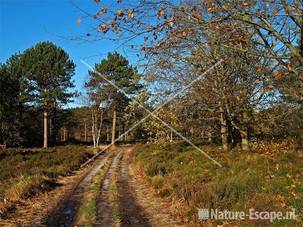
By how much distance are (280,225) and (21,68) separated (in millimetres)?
49888

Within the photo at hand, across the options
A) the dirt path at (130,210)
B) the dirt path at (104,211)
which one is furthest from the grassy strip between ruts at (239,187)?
the dirt path at (104,211)

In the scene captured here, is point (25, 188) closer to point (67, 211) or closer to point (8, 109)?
point (67, 211)

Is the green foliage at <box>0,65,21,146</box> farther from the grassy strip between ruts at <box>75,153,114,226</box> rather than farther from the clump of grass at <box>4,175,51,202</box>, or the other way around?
the grassy strip between ruts at <box>75,153,114,226</box>

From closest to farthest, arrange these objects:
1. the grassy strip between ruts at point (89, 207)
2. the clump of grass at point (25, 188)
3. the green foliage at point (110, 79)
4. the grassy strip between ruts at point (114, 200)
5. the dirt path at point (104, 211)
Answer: the dirt path at point (104, 211), the grassy strip between ruts at point (89, 207), the grassy strip between ruts at point (114, 200), the clump of grass at point (25, 188), the green foliage at point (110, 79)

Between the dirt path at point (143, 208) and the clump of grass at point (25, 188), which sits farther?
the clump of grass at point (25, 188)

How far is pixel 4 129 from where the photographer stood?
49.7m

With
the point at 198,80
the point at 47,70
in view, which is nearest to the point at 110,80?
the point at 47,70

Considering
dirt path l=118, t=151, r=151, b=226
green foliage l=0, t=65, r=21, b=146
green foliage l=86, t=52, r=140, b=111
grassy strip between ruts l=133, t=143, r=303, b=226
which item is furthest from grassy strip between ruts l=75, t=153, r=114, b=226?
green foliage l=86, t=52, r=140, b=111

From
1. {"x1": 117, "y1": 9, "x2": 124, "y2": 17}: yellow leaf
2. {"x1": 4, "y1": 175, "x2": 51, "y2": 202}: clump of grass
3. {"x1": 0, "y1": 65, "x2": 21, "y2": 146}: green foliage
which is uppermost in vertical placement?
{"x1": 0, "y1": 65, "x2": 21, "y2": 146}: green foliage

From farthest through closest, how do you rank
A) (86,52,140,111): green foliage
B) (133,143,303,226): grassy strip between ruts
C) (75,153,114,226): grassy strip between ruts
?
(86,52,140,111): green foliage < (75,153,114,226): grassy strip between ruts < (133,143,303,226): grassy strip between ruts

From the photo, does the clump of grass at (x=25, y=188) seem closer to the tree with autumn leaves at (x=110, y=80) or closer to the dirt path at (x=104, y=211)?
the dirt path at (x=104, y=211)

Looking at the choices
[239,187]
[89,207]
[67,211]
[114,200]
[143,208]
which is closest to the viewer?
[239,187]

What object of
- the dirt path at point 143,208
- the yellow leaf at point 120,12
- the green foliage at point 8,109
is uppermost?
the green foliage at point 8,109

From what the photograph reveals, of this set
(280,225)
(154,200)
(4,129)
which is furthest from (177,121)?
(4,129)
